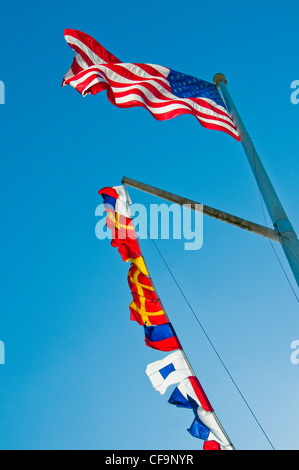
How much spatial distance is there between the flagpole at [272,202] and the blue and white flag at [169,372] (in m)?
3.26

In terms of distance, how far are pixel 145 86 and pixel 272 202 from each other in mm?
3943

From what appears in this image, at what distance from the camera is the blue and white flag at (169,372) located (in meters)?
8.19

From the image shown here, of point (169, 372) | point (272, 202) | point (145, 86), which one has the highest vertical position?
point (145, 86)

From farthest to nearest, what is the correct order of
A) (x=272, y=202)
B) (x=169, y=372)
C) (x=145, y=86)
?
(x=145, y=86), (x=169, y=372), (x=272, y=202)

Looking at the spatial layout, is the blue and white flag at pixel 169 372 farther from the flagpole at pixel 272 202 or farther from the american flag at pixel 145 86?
the american flag at pixel 145 86

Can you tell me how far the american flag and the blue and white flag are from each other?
13.3 feet

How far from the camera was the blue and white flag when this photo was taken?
8188 mm

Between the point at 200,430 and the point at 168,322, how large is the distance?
1983 mm

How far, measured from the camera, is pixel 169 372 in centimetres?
826

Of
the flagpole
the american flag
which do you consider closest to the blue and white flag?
the flagpole

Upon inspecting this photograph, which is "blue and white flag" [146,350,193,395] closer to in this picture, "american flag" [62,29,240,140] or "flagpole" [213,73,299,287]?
"flagpole" [213,73,299,287]

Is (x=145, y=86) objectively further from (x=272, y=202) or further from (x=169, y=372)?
(x=169, y=372)

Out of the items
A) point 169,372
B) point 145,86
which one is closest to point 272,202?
point 169,372

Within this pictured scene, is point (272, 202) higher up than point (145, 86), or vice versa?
point (145, 86)
